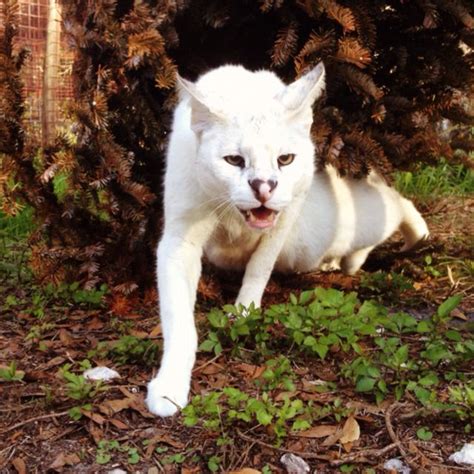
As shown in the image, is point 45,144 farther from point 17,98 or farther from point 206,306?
point 206,306

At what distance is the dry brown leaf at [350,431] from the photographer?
2.10 m

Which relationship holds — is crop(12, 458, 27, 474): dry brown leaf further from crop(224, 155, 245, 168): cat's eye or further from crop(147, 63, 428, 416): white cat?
crop(224, 155, 245, 168): cat's eye

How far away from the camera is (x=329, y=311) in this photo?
103 inches

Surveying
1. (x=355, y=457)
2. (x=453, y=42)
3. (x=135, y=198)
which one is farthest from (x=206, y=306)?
(x=453, y=42)

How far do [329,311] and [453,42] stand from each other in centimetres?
164

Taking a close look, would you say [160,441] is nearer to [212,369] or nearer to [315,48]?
[212,369]

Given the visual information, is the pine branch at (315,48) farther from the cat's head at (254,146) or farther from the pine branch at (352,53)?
the cat's head at (254,146)

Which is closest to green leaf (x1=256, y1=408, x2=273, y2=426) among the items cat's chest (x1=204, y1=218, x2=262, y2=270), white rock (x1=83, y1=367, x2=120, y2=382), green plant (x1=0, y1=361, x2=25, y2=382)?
white rock (x1=83, y1=367, x2=120, y2=382)

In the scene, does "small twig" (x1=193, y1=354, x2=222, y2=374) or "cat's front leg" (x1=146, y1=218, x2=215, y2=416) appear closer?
"cat's front leg" (x1=146, y1=218, x2=215, y2=416)

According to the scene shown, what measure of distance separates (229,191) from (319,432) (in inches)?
36.7

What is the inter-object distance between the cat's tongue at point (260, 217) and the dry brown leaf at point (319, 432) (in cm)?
78

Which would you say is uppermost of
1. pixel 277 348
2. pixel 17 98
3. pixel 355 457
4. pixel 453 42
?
pixel 453 42

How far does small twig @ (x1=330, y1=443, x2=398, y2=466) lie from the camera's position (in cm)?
201

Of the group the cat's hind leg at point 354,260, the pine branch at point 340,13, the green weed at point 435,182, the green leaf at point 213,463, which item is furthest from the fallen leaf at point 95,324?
the green weed at point 435,182
